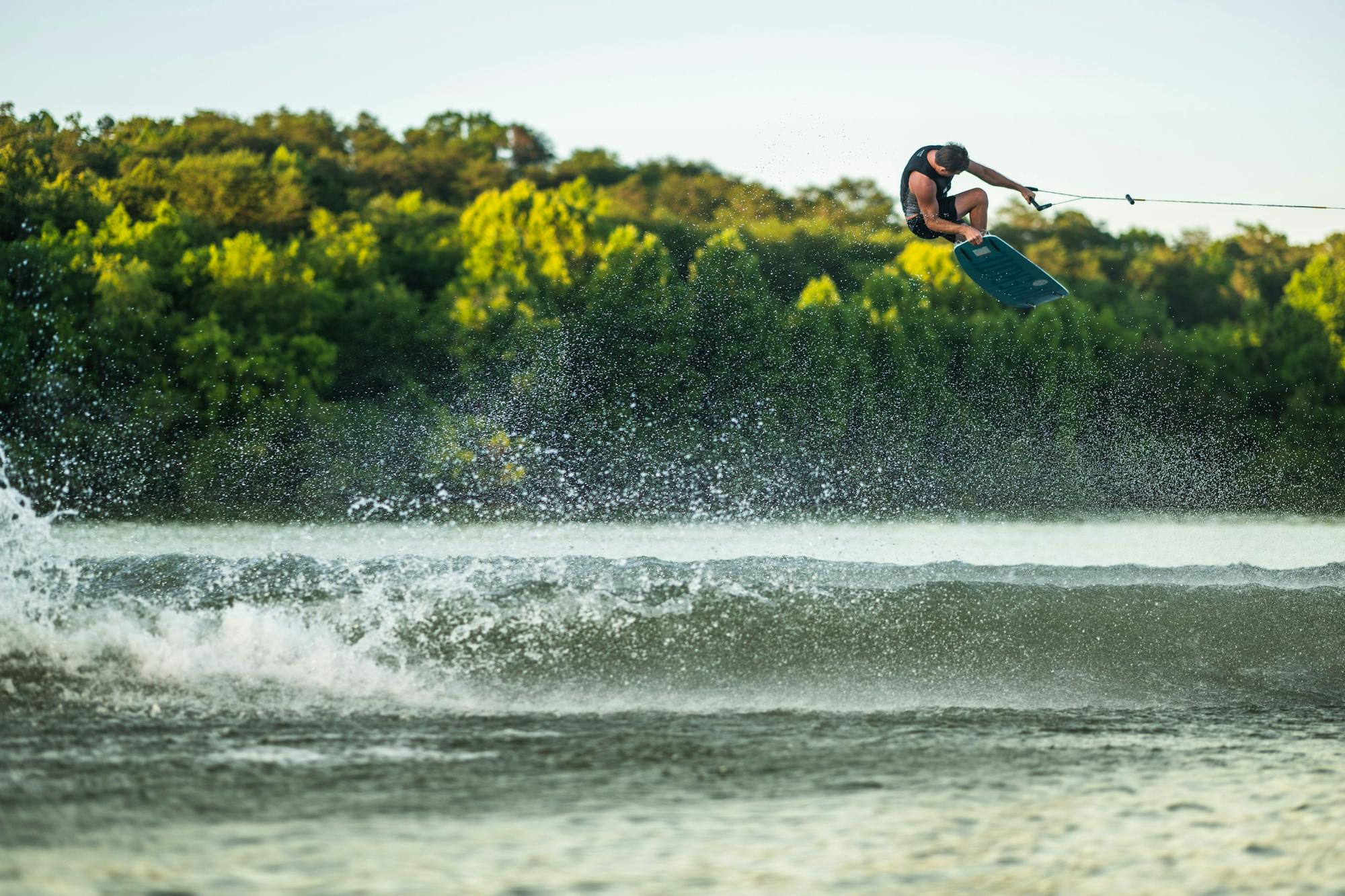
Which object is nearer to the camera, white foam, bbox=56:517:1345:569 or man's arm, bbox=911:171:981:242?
man's arm, bbox=911:171:981:242

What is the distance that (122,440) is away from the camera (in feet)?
111

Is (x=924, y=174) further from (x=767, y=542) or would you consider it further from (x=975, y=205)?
(x=767, y=542)

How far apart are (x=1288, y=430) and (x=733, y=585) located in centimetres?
4475

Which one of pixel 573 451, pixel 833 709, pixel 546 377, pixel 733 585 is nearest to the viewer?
pixel 833 709

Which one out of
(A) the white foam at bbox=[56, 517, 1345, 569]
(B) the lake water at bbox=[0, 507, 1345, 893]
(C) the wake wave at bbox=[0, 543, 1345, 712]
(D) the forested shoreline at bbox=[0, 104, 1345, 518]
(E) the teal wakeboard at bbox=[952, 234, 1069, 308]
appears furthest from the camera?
(D) the forested shoreline at bbox=[0, 104, 1345, 518]

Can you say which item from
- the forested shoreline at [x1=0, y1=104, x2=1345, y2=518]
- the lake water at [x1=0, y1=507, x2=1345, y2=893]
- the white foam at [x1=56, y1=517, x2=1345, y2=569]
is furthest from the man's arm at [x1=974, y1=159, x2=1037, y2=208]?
the forested shoreline at [x1=0, y1=104, x2=1345, y2=518]

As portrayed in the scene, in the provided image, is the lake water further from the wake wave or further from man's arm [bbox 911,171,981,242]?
man's arm [bbox 911,171,981,242]

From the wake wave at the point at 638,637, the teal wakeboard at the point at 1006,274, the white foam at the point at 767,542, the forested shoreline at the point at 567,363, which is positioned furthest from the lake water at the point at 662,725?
the forested shoreline at the point at 567,363

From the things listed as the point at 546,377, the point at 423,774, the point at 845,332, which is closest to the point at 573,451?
the point at 546,377

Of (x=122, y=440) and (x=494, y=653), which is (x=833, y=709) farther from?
(x=122, y=440)

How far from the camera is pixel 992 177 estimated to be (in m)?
9.48

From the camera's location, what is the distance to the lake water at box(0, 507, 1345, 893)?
13.4 feet

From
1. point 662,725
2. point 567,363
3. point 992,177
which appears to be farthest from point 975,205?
point 567,363

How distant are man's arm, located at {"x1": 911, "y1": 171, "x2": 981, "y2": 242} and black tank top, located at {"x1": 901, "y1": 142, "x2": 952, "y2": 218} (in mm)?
33
